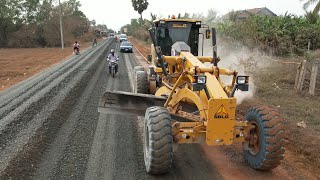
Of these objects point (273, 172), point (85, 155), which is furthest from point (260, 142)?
point (85, 155)

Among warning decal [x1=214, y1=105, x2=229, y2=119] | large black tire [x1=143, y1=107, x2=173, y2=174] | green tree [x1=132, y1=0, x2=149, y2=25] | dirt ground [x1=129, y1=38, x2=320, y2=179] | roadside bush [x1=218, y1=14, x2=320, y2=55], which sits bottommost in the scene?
dirt ground [x1=129, y1=38, x2=320, y2=179]

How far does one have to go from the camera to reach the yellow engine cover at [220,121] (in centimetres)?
548

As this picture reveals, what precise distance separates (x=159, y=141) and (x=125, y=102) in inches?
104

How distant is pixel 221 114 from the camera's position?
217 inches

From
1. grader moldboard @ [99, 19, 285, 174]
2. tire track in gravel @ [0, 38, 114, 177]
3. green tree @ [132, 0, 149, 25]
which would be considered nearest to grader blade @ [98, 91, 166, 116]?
grader moldboard @ [99, 19, 285, 174]

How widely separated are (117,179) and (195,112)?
2.20 m

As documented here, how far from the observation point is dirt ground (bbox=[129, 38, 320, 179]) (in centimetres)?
617

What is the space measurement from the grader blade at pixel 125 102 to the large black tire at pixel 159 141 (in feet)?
7.03

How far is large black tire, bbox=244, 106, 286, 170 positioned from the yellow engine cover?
2.06ft

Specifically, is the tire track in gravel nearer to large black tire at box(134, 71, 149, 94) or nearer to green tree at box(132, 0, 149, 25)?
large black tire at box(134, 71, 149, 94)

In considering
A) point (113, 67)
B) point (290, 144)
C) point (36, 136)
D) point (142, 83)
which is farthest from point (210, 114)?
point (113, 67)

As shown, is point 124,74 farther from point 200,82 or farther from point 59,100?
point 200,82

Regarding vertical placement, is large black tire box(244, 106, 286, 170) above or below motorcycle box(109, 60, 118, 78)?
below

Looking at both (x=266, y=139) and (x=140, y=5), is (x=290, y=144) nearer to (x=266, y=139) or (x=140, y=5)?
(x=266, y=139)
